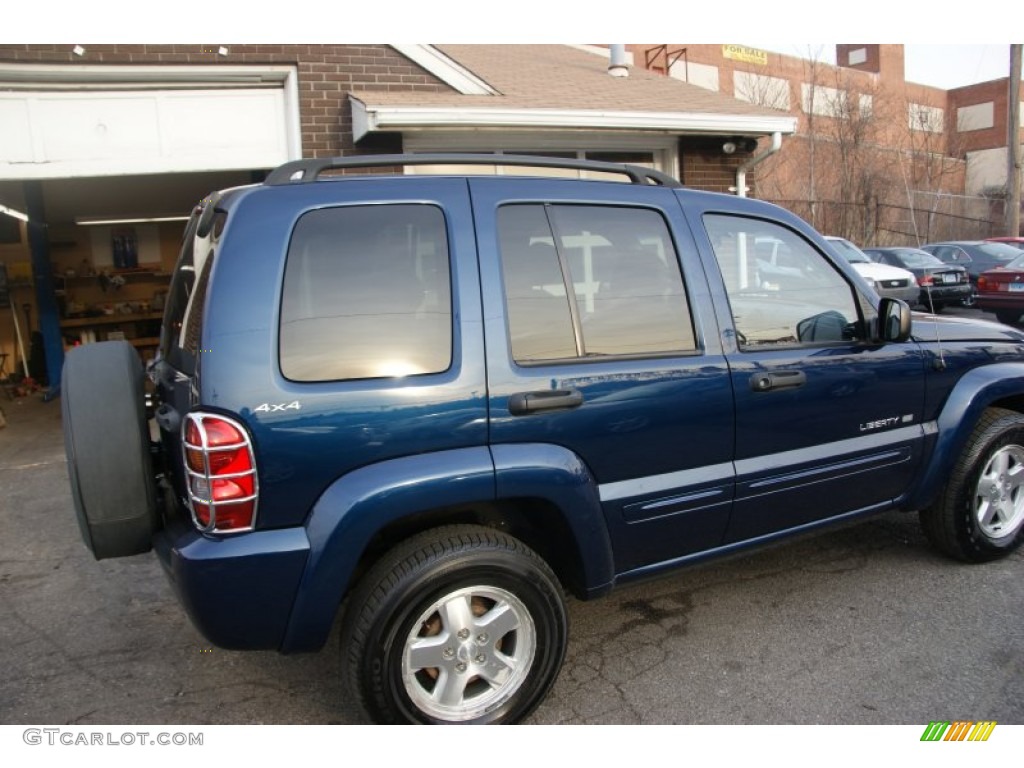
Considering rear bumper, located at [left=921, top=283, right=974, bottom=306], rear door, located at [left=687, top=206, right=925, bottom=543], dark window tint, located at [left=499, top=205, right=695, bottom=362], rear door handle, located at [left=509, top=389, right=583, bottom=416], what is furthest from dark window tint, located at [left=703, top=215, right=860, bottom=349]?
rear bumper, located at [left=921, top=283, right=974, bottom=306]

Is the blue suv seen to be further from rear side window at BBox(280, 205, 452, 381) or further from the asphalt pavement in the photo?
the asphalt pavement

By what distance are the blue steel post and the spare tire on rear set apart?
30.4ft

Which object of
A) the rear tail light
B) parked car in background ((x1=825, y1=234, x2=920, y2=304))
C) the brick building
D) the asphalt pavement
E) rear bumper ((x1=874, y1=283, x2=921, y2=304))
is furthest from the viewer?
the brick building

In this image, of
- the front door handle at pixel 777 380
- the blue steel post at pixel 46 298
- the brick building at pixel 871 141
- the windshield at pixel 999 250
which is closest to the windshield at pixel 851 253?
the windshield at pixel 999 250

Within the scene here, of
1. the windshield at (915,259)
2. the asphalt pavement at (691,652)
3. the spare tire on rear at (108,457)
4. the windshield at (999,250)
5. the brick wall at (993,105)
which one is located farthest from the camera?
the brick wall at (993,105)

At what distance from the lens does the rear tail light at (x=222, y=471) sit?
2.21m

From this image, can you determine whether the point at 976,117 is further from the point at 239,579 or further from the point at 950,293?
the point at 239,579

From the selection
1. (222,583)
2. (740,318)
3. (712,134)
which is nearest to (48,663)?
(222,583)

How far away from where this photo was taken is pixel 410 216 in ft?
8.44

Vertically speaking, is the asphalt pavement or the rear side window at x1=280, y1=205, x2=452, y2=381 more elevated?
the rear side window at x1=280, y1=205, x2=452, y2=381

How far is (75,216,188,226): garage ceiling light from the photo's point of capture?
11.6 metres

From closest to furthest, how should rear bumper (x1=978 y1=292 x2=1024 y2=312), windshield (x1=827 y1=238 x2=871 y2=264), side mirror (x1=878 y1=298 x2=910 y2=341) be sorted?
side mirror (x1=878 y1=298 x2=910 y2=341)
rear bumper (x1=978 y1=292 x2=1024 y2=312)
windshield (x1=827 y1=238 x2=871 y2=264)

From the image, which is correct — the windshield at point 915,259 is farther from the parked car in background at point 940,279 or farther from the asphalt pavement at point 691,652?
the asphalt pavement at point 691,652

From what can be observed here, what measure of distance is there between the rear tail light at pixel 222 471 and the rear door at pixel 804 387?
5.99 ft
